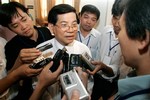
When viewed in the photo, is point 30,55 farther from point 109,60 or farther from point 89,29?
point 89,29

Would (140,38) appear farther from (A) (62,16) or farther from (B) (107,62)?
(B) (107,62)

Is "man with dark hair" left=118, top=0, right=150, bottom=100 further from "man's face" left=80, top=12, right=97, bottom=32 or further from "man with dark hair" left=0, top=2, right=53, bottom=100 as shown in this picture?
"man's face" left=80, top=12, right=97, bottom=32

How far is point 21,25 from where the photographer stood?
1235 mm

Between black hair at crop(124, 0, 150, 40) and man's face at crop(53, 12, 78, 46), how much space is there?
71 centimetres

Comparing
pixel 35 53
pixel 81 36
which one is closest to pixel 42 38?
pixel 35 53

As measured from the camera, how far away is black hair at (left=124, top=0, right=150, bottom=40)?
1.58 ft

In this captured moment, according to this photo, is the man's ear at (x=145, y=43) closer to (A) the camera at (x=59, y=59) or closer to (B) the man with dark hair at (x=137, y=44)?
(B) the man with dark hair at (x=137, y=44)

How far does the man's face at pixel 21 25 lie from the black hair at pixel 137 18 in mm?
884

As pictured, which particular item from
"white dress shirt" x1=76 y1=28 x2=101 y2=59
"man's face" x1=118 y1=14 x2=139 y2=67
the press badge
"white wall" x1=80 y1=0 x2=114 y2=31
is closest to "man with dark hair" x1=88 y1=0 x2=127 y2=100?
the press badge

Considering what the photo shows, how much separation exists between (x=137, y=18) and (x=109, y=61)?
3.62 ft

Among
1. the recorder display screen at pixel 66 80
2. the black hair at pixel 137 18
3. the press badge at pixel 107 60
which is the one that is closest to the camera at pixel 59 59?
the recorder display screen at pixel 66 80

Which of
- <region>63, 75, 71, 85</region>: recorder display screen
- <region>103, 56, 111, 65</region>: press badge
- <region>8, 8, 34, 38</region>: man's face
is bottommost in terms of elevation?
<region>103, 56, 111, 65</region>: press badge

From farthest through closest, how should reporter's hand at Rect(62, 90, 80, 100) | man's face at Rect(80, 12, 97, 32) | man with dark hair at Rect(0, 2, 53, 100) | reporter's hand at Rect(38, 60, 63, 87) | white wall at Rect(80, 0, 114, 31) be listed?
white wall at Rect(80, 0, 114, 31)
man's face at Rect(80, 12, 97, 32)
man with dark hair at Rect(0, 2, 53, 100)
reporter's hand at Rect(38, 60, 63, 87)
reporter's hand at Rect(62, 90, 80, 100)

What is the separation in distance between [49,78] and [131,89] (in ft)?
1.62
